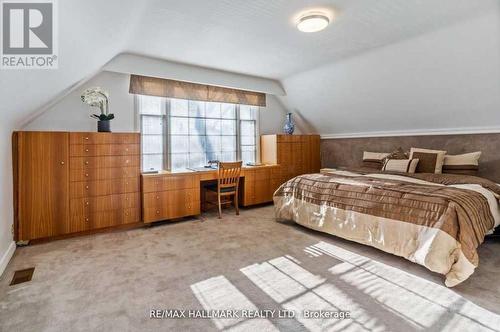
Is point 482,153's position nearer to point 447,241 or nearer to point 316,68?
point 447,241

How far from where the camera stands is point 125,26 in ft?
8.35

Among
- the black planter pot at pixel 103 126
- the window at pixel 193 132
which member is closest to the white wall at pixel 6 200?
the black planter pot at pixel 103 126

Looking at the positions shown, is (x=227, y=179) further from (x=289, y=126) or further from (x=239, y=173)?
(x=289, y=126)

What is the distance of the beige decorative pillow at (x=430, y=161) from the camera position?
12.0ft

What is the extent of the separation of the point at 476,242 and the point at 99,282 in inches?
127

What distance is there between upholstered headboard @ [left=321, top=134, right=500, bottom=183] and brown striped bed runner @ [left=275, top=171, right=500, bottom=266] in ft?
2.77

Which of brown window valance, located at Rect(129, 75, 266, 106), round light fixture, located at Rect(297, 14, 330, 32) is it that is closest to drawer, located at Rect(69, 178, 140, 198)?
brown window valance, located at Rect(129, 75, 266, 106)

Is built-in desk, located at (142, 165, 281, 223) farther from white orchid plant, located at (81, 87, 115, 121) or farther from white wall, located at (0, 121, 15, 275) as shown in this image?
white wall, located at (0, 121, 15, 275)

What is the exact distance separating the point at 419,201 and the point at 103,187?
3682 millimetres

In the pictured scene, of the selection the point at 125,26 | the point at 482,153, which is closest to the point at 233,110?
the point at 125,26

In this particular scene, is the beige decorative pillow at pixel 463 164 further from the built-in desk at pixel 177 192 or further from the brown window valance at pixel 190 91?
the brown window valance at pixel 190 91

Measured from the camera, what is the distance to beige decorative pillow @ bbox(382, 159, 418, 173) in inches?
150

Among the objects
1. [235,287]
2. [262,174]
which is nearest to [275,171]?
[262,174]

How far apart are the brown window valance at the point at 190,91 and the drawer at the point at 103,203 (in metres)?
1.59
